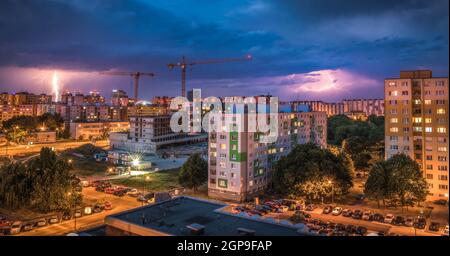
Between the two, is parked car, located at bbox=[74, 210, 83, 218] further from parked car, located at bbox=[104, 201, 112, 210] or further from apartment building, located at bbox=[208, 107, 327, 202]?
apartment building, located at bbox=[208, 107, 327, 202]

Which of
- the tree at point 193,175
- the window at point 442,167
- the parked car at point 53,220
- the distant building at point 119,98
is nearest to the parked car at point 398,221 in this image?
the window at point 442,167

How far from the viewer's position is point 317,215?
795 inches

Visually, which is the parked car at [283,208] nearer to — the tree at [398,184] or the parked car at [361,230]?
the parked car at [361,230]

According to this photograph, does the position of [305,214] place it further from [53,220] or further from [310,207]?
[53,220]

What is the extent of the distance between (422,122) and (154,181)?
22435mm

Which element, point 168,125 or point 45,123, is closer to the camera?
point 168,125

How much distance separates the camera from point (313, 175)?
2203 cm

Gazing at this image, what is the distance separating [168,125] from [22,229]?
3609 cm

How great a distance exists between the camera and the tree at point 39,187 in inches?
792

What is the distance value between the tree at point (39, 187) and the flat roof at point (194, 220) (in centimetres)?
987

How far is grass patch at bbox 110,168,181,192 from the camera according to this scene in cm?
2757

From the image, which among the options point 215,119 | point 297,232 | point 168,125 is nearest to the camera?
point 297,232

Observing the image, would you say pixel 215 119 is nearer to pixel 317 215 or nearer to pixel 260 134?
pixel 260 134
